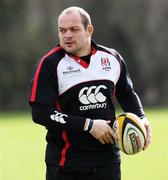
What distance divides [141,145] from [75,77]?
86cm

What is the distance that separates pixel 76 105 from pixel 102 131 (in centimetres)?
34

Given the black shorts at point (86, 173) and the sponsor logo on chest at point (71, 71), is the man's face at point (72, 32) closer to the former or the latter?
the sponsor logo on chest at point (71, 71)

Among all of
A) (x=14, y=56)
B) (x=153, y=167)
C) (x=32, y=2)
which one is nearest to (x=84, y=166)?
(x=153, y=167)

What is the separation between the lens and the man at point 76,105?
20.7ft

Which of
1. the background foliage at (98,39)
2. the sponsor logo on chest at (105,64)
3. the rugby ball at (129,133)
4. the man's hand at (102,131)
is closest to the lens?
the man's hand at (102,131)

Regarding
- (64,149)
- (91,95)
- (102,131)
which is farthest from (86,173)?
(91,95)

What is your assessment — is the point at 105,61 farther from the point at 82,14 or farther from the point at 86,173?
the point at 86,173

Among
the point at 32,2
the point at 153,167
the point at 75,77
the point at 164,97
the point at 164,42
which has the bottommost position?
the point at 153,167

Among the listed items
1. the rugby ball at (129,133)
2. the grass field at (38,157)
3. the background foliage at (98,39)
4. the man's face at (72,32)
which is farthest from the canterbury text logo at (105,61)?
the background foliage at (98,39)

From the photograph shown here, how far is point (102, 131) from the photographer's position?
6254 mm

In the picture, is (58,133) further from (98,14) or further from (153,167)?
(98,14)

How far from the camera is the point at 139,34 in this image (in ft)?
134

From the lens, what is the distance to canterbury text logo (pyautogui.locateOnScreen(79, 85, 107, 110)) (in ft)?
20.9

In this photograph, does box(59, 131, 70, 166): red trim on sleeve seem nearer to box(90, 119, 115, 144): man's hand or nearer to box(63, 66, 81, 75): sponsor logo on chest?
box(90, 119, 115, 144): man's hand
